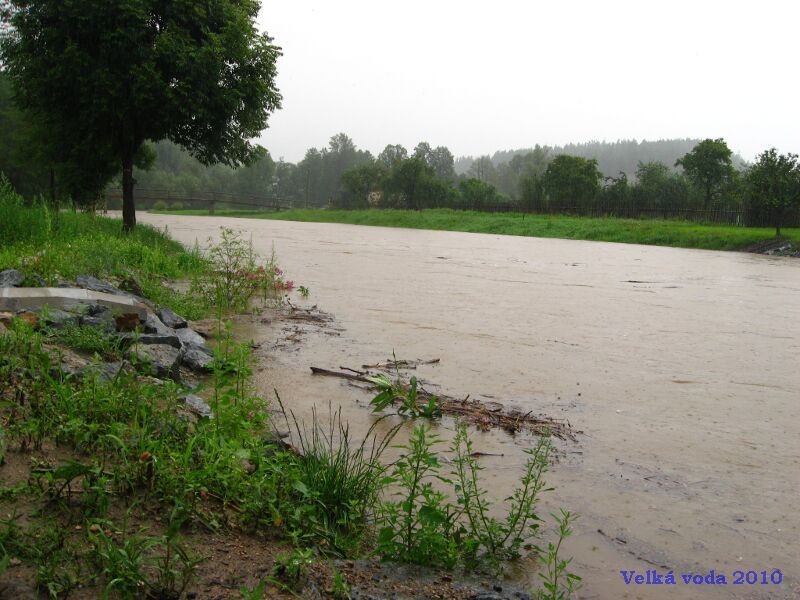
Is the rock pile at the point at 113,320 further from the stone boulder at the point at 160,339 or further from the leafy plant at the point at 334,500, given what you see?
the leafy plant at the point at 334,500

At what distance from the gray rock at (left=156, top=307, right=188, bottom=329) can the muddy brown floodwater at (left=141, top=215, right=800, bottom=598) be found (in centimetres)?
98

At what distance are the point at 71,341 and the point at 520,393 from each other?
11.9ft

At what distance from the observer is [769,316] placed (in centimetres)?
1034

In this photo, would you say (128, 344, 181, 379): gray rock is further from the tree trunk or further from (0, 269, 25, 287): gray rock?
the tree trunk

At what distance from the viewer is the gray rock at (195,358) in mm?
5340

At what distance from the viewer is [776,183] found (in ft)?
105

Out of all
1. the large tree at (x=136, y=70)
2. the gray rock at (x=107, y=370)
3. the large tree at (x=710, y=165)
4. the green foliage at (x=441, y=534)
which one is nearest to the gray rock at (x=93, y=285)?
the gray rock at (x=107, y=370)

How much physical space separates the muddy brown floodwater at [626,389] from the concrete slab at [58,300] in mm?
1411

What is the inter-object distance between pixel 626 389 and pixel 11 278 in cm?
569

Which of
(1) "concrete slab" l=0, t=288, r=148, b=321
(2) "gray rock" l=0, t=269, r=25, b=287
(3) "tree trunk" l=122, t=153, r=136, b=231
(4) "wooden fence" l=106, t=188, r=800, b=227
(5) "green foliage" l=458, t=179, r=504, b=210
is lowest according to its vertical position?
(1) "concrete slab" l=0, t=288, r=148, b=321

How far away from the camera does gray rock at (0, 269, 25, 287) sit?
5633 millimetres

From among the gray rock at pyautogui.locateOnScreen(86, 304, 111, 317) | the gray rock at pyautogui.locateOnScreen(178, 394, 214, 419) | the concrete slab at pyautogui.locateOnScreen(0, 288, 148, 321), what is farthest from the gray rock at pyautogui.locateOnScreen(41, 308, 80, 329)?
the gray rock at pyautogui.locateOnScreen(178, 394, 214, 419)

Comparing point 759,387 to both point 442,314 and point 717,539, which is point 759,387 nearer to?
point 717,539

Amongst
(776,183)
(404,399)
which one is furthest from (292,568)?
(776,183)
